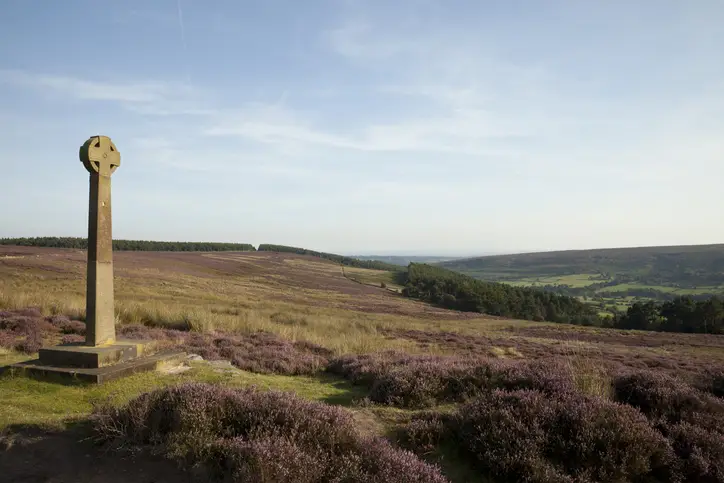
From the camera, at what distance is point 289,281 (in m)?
67.6

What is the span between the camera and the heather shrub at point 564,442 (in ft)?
15.0

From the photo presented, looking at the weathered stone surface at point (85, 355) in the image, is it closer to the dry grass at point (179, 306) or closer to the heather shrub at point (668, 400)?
the dry grass at point (179, 306)

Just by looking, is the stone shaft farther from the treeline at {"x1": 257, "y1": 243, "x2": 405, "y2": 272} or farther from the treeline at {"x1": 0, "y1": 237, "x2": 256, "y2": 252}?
the treeline at {"x1": 257, "y1": 243, "x2": 405, "y2": 272}

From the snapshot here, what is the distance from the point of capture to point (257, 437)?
446 centimetres

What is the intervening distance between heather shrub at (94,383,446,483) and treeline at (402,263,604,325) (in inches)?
2847

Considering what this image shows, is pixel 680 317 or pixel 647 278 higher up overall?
pixel 680 317

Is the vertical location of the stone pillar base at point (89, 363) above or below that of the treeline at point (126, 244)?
below

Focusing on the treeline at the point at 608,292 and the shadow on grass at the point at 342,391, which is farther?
the treeline at the point at 608,292

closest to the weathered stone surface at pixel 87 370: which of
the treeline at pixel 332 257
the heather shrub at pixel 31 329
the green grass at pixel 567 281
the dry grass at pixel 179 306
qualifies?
the heather shrub at pixel 31 329

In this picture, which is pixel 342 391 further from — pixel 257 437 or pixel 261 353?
pixel 257 437

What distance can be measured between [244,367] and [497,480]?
271 inches

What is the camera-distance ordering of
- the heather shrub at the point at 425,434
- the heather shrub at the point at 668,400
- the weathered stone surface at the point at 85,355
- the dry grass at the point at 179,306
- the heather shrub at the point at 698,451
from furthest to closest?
the dry grass at the point at 179,306, the weathered stone surface at the point at 85,355, the heather shrub at the point at 668,400, the heather shrub at the point at 425,434, the heather shrub at the point at 698,451

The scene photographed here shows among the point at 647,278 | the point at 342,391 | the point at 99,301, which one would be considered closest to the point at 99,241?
the point at 99,301

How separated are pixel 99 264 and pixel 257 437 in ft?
20.7
